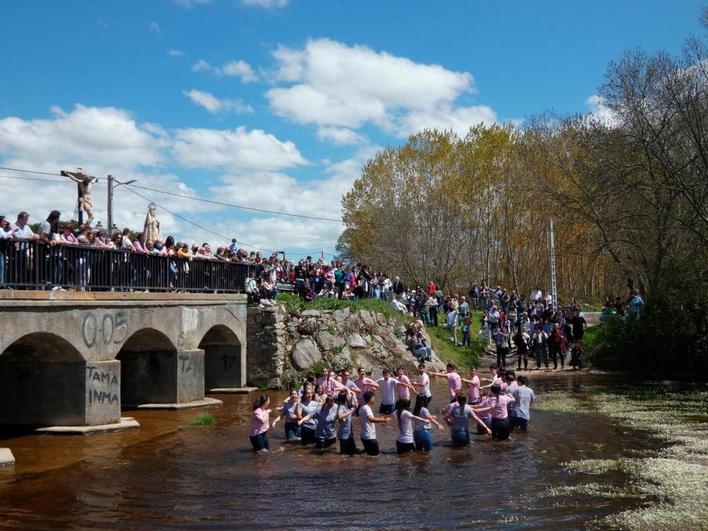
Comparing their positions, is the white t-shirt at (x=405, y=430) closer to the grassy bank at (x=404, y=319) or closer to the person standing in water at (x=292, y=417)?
A: the person standing in water at (x=292, y=417)

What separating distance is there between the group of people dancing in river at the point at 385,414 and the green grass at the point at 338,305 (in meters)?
10.1

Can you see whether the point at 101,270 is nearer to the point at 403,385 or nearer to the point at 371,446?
the point at 403,385

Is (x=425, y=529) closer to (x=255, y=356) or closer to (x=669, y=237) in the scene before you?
(x=255, y=356)

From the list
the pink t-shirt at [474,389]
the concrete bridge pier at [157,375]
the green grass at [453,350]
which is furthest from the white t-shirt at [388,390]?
the green grass at [453,350]

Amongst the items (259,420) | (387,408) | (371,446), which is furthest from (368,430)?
(387,408)

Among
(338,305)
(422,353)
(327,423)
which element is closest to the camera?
(327,423)

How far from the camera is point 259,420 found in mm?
17125

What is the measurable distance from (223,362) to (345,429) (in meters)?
13.1

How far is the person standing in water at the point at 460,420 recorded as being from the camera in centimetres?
1717

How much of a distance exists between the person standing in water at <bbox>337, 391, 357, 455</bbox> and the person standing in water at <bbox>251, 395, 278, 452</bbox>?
1630 millimetres

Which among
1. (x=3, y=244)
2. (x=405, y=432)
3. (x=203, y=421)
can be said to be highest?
(x=3, y=244)

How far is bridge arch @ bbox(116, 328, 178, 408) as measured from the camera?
2414 cm

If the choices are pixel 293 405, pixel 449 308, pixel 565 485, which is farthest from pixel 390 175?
pixel 565 485

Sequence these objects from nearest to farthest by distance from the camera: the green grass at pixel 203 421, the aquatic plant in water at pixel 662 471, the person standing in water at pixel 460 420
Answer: the aquatic plant in water at pixel 662 471
the person standing in water at pixel 460 420
the green grass at pixel 203 421
